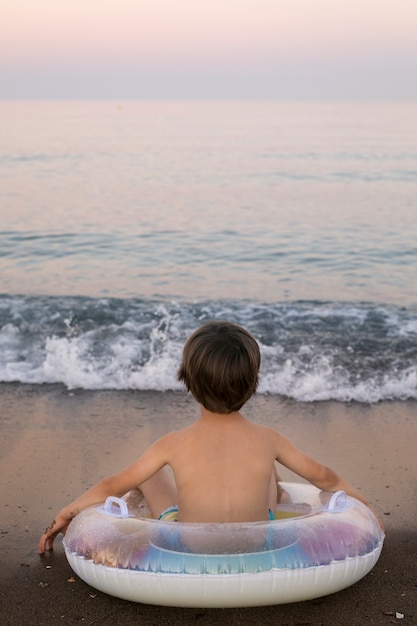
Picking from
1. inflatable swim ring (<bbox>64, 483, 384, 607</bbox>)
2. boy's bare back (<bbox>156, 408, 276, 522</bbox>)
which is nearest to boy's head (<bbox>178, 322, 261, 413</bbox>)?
boy's bare back (<bbox>156, 408, 276, 522</bbox>)

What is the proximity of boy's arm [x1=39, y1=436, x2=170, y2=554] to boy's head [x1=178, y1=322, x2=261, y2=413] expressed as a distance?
0.31 metres

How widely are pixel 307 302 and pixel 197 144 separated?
20.4m

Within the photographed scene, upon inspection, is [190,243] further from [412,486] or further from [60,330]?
[412,486]

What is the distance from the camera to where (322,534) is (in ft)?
10.6

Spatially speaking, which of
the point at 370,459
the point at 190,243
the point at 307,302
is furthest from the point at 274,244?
the point at 370,459

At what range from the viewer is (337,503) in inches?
137

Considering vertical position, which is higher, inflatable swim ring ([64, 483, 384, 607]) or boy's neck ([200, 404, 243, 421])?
boy's neck ([200, 404, 243, 421])

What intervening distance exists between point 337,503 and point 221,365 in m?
0.81

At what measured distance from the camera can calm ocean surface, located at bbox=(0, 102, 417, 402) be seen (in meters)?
7.09

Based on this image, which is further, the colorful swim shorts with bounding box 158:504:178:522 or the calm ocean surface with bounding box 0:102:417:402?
the calm ocean surface with bounding box 0:102:417:402

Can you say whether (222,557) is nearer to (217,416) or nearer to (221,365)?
(217,416)

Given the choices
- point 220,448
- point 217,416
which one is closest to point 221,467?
point 220,448

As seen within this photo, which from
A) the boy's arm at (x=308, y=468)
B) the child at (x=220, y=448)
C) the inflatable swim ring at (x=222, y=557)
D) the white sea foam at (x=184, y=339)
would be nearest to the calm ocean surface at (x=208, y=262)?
the white sea foam at (x=184, y=339)

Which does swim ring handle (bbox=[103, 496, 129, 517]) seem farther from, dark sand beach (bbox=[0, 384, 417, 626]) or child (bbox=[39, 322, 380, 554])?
dark sand beach (bbox=[0, 384, 417, 626])
